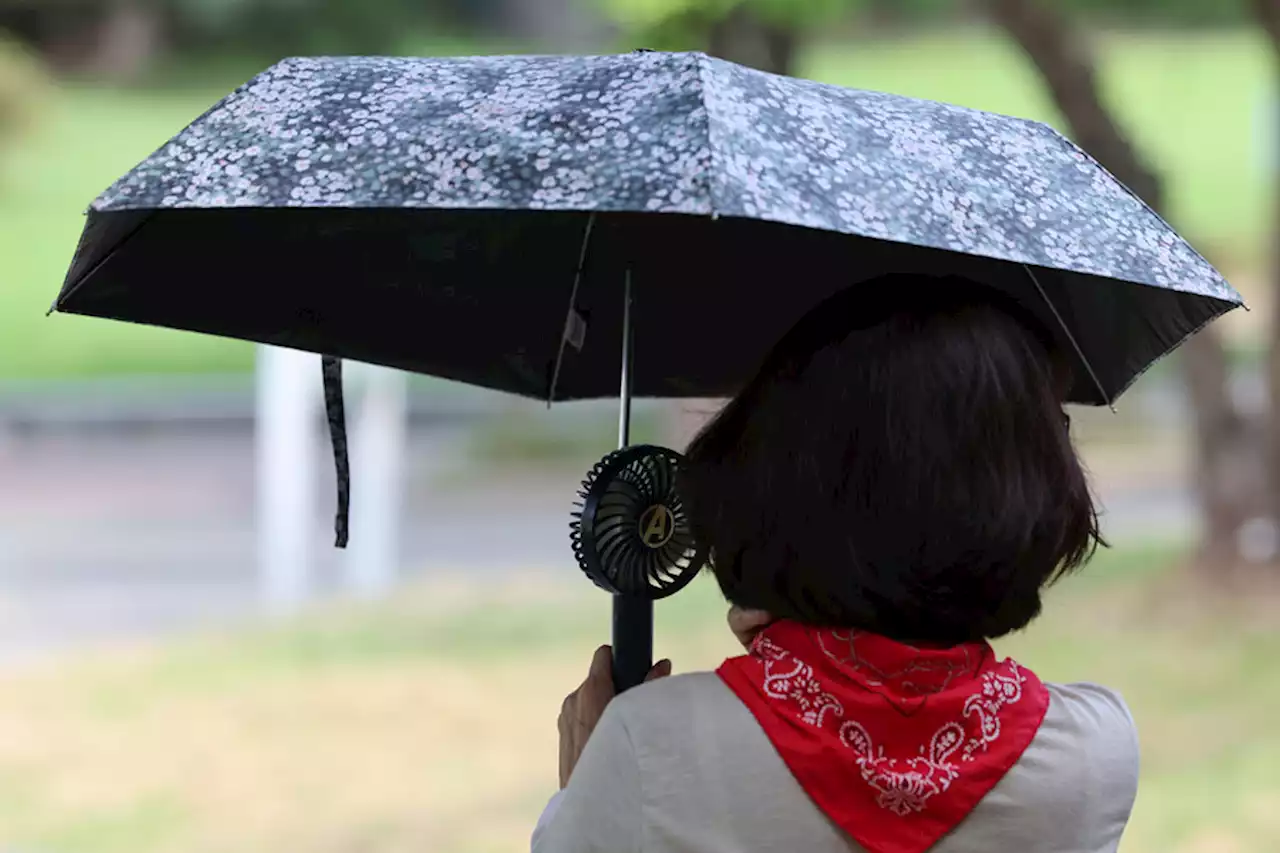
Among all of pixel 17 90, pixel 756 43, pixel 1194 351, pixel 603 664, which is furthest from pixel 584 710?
pixel 17 90

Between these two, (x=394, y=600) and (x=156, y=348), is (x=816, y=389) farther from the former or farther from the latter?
(x=156, y=348)

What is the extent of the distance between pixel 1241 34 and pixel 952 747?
15.7 m

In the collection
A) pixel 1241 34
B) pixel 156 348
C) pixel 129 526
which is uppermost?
pixel 1241 34

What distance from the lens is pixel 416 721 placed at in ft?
20.4

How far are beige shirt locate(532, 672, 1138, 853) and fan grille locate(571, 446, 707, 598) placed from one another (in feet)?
0.86

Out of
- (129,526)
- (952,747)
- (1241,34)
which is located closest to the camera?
(952,747)

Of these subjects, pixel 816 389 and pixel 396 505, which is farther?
pixel 396 505

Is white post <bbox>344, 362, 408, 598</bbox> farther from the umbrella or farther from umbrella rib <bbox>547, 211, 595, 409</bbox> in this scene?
the umbrella

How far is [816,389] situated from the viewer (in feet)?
3.76

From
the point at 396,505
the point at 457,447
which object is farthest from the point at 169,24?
the point at 396,505

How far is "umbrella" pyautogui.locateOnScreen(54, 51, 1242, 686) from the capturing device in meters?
1.17

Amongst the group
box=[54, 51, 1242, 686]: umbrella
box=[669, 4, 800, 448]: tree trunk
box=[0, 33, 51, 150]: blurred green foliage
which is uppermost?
box=[0, 33, 51, 150]: blurred green foliage

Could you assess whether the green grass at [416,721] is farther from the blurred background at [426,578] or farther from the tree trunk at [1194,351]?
the tree trunk at [1194,351]

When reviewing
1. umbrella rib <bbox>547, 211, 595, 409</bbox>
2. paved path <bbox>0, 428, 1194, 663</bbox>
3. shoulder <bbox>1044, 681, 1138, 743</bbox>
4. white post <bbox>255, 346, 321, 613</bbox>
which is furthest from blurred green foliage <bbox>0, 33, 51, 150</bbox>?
shoulder <bbox>1044, 681, 1138, 743</bbox>
